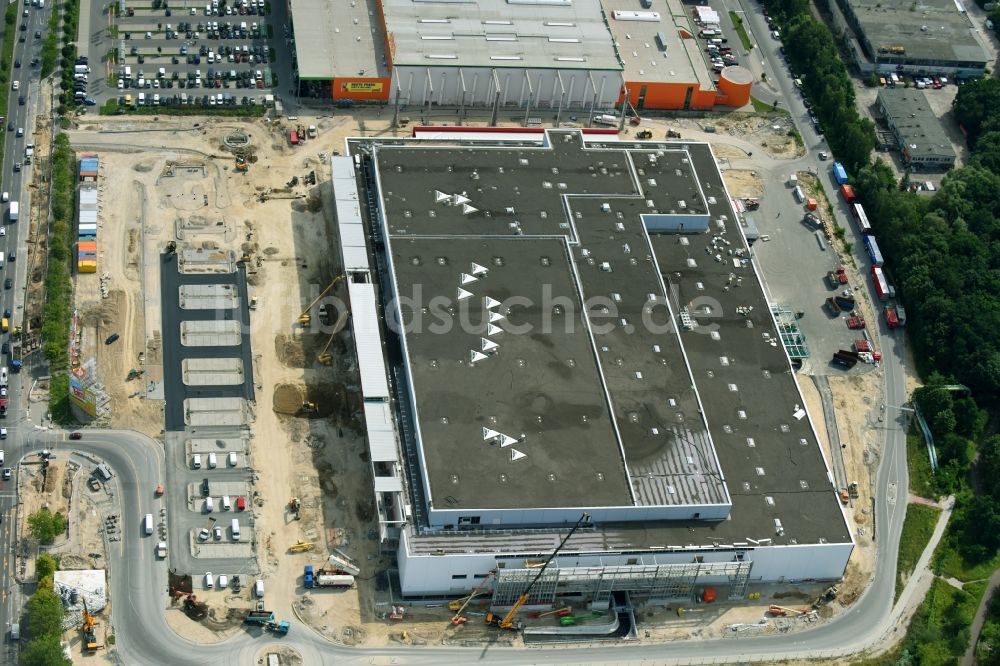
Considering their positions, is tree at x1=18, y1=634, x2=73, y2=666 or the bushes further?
the bushes

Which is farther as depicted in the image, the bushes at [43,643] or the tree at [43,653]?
the bushes at [43,643]

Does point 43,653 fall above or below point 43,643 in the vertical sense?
below

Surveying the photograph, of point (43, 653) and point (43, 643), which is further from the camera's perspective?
point (43, 643)
